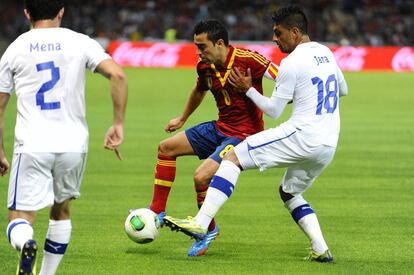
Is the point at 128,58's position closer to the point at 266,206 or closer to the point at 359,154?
the point at 359,154

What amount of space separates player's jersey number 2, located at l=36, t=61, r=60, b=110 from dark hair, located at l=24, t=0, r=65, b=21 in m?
0.31

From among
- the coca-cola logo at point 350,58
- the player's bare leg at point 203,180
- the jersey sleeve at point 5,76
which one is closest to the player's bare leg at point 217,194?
the player's bare leg at point 203,180

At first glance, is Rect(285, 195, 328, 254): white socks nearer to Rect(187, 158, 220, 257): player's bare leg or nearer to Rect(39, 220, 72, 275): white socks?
Rect(187, 158, 220, 257): player's bare leg

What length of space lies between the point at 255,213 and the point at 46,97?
15.4ft

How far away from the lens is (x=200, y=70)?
8695 millimetres

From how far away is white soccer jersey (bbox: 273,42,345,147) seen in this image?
7566mm

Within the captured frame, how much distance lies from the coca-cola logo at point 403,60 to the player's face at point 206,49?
28468 mm

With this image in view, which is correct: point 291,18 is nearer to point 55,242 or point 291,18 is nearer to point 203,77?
point 203,77

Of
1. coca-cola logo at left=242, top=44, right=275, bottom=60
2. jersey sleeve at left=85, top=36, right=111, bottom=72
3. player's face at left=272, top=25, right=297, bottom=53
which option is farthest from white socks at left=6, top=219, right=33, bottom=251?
coca-cola logo at left=242, top=44, right=275, bottom=60

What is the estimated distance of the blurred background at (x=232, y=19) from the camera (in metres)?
40.8

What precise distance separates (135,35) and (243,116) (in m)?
31.4

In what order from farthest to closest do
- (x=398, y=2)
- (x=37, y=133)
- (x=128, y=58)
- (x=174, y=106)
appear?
(x=398, y=2)
(x=128, y=58)
(x=174, y=106)
(x=37, y=133)

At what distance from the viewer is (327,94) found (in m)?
7.68

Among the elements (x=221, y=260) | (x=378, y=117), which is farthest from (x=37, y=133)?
(x=378, y=117)
